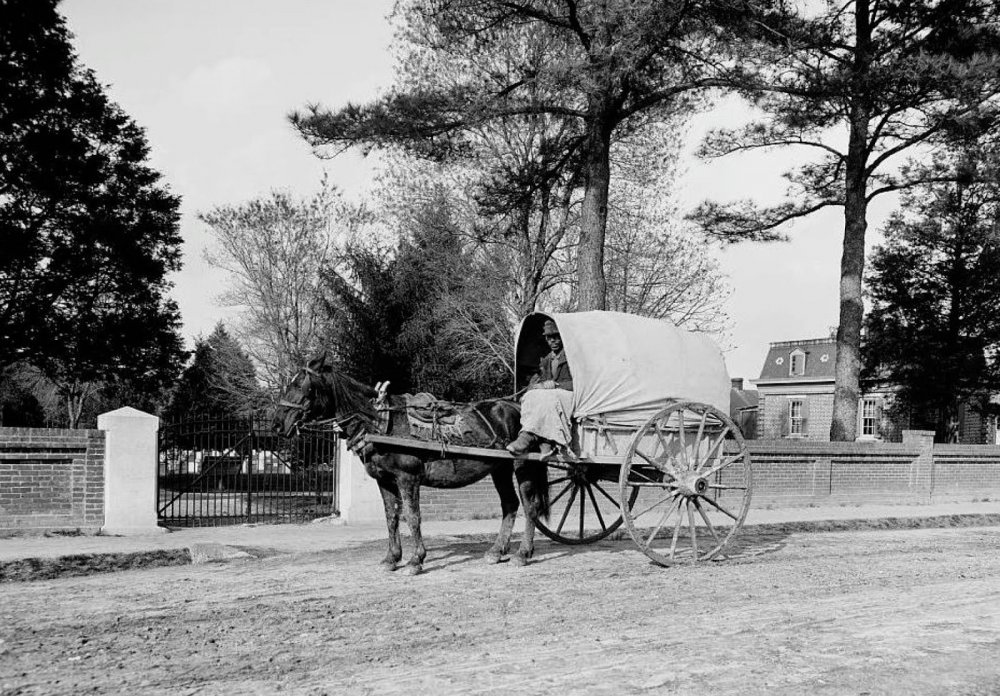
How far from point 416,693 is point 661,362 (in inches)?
230

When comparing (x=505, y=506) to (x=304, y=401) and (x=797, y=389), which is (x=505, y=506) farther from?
(x=797, y=389)

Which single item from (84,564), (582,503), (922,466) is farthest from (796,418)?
(84,564)

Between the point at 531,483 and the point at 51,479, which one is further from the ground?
the point at 531,483

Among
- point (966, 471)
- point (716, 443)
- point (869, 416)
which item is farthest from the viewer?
point (869, 416)

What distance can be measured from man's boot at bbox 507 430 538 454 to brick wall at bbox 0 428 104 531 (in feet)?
→ 21.2

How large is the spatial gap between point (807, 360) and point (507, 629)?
57.7 metres

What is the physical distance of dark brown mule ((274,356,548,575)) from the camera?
944 centimetres

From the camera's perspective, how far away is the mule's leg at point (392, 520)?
995 cm

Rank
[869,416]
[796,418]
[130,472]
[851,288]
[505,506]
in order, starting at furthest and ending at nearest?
[796,418] < [869,416] < [851,288] < [130,472] < [505,506]

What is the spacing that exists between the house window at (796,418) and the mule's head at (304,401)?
55.2 metres

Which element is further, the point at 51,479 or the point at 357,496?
the point at 357,496

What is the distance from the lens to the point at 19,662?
20.7ft

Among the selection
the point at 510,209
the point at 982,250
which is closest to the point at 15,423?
the point at 510,209

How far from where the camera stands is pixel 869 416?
5438cm
